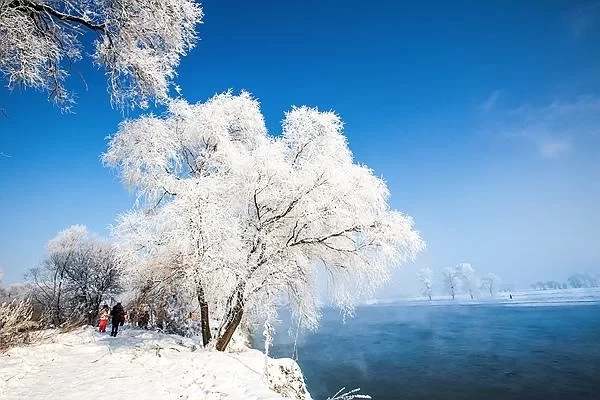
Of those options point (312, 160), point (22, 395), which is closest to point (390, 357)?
point (312, 160)

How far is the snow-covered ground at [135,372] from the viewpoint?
25.6ft

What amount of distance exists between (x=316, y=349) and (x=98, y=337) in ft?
103

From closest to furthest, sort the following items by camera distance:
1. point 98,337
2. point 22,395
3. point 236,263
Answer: point 22,395, point 236,263, point 98,337

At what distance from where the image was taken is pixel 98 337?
590 inches

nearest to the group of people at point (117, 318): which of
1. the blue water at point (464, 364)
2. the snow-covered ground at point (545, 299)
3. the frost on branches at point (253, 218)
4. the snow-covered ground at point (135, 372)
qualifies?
the snow-covered ground at point (135, 372)

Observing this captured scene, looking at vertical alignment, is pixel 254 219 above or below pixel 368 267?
above

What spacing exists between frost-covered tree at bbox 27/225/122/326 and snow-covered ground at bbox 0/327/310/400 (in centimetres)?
2253

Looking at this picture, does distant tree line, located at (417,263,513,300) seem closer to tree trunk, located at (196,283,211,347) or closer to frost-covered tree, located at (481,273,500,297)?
frost-covered tree, located at (481,273,500,297)

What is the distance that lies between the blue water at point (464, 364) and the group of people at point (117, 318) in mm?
11650

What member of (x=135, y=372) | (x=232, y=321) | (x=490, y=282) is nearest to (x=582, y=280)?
(x=490, y=282)

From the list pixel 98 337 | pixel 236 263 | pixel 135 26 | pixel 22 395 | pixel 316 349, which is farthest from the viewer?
pixel 316 349

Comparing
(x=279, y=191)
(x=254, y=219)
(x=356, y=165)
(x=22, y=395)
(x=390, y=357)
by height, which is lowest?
(x=390, y=357)

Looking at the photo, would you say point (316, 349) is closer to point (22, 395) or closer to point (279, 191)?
point (279, 191)

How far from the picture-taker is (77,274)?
1409 inches
